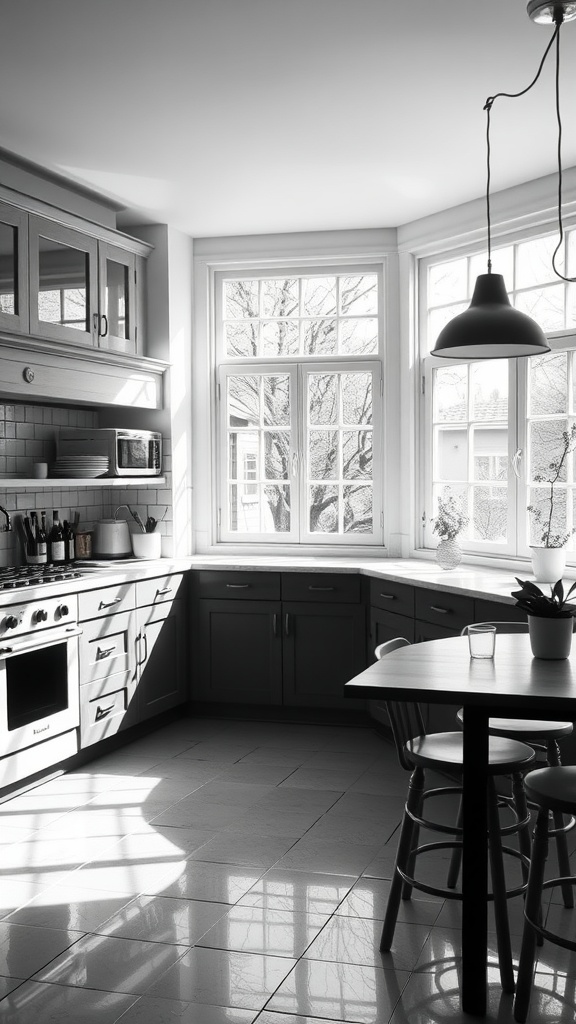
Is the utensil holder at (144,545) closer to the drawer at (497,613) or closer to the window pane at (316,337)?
the window pane at (316,337)

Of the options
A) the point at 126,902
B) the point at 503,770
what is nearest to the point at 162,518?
the point at 126,902

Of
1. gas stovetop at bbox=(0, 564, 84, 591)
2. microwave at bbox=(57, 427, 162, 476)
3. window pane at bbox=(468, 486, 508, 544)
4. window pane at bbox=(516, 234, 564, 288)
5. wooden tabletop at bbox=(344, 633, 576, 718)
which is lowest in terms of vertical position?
wooden tabletop at bbox=(344, 633, 576, 718)

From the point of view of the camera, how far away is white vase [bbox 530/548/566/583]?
4484mm

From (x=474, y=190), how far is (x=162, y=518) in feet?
8.45

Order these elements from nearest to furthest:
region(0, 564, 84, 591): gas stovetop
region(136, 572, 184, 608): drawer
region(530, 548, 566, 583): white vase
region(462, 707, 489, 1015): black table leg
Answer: region(462, 707, 489, 1015): black table leg, region(0, 564, 84, 591): gas stovetop, region(530, 548, 566, 583): white vase, region(136, 572, 184, 608): drawer

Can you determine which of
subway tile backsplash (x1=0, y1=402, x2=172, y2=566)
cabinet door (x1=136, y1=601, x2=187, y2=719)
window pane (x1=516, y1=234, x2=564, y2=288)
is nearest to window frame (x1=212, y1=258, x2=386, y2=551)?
subway tile backsplash (x1=0, y1=402, x2=172, y2=566)

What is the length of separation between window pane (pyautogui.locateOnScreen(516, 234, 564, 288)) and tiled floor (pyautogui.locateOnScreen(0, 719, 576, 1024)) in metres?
2.59

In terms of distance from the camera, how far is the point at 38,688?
4.27 metres

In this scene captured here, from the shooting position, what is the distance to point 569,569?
471 centimetres

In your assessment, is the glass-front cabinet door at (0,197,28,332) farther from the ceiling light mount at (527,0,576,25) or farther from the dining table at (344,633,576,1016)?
the dining table at (344,633,576,1016)

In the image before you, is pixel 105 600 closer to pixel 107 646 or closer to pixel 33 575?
pixel 107 646

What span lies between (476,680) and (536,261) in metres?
3.10

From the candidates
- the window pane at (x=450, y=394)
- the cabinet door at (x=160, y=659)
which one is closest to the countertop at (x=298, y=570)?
the cabinet door at (x=160, y=659)

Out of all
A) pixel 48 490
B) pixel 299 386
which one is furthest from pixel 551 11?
pixel 48 490
